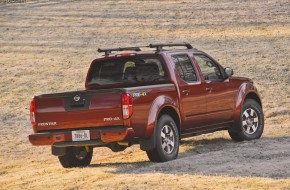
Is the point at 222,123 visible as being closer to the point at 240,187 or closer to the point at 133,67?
the point at 133,67

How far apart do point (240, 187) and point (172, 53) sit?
380 cm

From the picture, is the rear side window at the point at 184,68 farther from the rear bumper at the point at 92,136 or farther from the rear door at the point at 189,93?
the rear bumper at the point at 92,136

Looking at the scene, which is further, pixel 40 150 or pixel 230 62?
pixel 230 62

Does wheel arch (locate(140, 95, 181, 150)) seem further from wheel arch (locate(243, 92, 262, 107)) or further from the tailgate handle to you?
wheel arch (locate(243, 92, 262, 107))

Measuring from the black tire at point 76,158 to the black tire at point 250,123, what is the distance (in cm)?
279

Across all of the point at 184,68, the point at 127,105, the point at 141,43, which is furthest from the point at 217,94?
the point at 141,43

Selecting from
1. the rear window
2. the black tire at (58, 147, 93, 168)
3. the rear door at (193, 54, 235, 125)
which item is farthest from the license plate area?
the rear door at (193, 54, 235, 125)

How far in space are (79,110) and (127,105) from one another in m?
0.75

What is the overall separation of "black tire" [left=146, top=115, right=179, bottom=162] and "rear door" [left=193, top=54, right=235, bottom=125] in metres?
1.29

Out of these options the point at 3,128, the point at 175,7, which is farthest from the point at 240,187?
the point at 175,7

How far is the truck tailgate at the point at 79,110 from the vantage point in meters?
11.4

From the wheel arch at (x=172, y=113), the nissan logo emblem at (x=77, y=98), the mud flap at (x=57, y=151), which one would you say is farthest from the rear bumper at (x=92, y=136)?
the wheel arch at (x=172, y=113)

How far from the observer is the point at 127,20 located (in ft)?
121

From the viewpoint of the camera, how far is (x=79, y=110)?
38.2 feet
